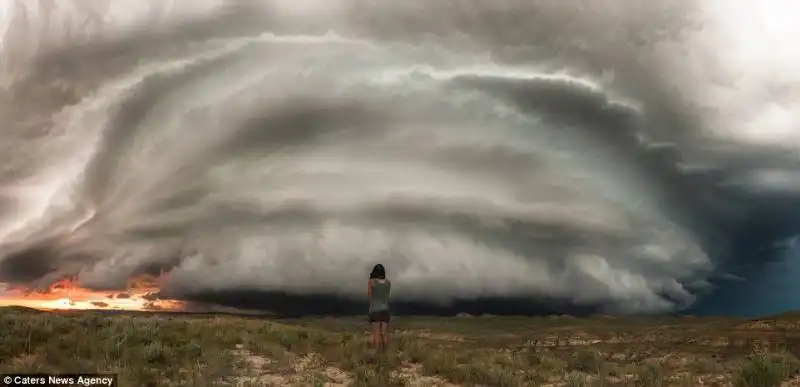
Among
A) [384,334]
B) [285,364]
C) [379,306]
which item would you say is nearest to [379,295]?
[379,306]

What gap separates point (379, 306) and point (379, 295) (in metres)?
0.34

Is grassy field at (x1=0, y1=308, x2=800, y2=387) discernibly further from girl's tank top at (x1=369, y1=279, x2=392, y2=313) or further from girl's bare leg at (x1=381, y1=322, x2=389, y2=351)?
girl's tank top at (x1=369, y1=279, x2=392, y2=313)

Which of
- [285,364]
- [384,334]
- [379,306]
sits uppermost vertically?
[379,306]

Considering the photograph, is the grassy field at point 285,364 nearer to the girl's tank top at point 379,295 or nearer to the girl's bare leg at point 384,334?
the girl's bare leg at point 384,334

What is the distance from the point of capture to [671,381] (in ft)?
49.4

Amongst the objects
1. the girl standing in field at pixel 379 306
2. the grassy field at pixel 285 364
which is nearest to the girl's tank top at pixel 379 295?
the girl standing in field at pixel 379 306

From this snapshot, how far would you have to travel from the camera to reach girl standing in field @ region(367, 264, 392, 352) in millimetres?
17516

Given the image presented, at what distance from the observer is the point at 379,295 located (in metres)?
17.8

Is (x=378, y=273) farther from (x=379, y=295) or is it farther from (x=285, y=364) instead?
(x=285, y=364)

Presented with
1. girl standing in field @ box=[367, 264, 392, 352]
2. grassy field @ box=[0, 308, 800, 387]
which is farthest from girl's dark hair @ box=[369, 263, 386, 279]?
grassy field @ box=[0, 308, 800, 387]

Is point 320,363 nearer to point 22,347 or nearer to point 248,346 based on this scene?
point 248,346

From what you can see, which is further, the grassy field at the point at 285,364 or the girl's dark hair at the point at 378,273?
the girl's dark hair at the point at 378,273

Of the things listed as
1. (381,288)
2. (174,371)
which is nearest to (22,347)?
(174,371)

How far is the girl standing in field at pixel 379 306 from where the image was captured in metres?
17.5
